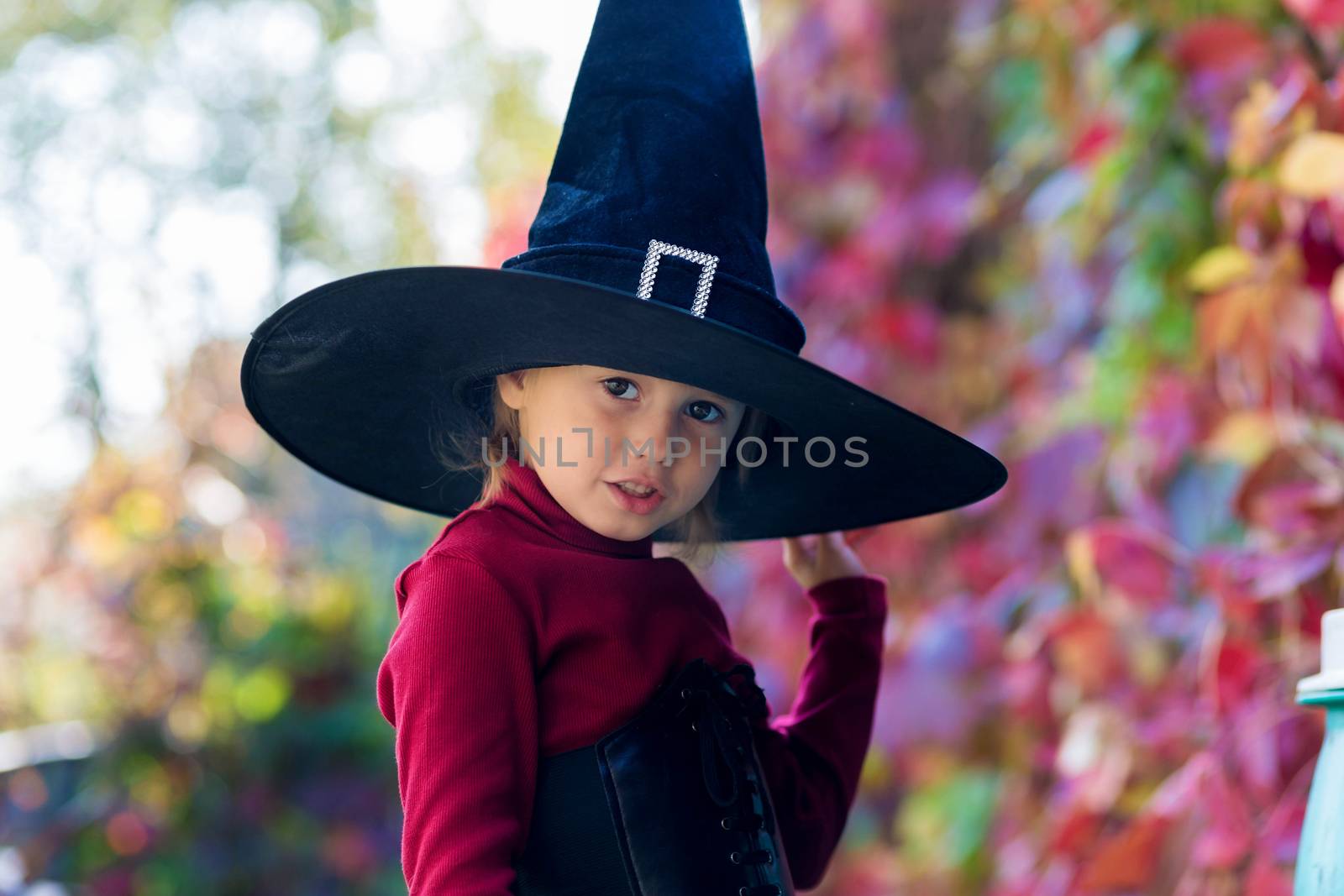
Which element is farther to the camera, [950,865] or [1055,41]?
[950,865]

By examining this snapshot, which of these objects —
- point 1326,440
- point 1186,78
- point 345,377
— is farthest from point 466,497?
point 1186,78

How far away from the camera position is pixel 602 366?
961 mm

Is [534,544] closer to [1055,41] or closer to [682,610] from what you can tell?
[682,610]

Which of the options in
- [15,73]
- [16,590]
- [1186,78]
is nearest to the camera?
[1186,78]

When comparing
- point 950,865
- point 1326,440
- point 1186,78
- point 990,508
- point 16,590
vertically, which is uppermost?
point 1186,78

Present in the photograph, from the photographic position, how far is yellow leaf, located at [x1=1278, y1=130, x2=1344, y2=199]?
3.96ft

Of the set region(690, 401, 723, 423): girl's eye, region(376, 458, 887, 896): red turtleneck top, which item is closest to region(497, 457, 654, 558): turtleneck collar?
region(376, 458, 887, 896): red turtleneck top

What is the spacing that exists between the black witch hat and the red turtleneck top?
124 millimetres

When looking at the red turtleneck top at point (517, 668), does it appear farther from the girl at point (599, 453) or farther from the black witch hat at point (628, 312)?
A: the black witch hat at point (628, 312)

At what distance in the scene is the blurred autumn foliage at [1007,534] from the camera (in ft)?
4.89

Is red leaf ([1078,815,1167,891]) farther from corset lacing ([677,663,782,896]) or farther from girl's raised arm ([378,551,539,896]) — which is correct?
girl's raised arm ([378,551,539,896])

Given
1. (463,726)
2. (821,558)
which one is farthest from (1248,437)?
(463,726)

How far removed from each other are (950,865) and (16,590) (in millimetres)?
3940

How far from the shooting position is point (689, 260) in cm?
94
